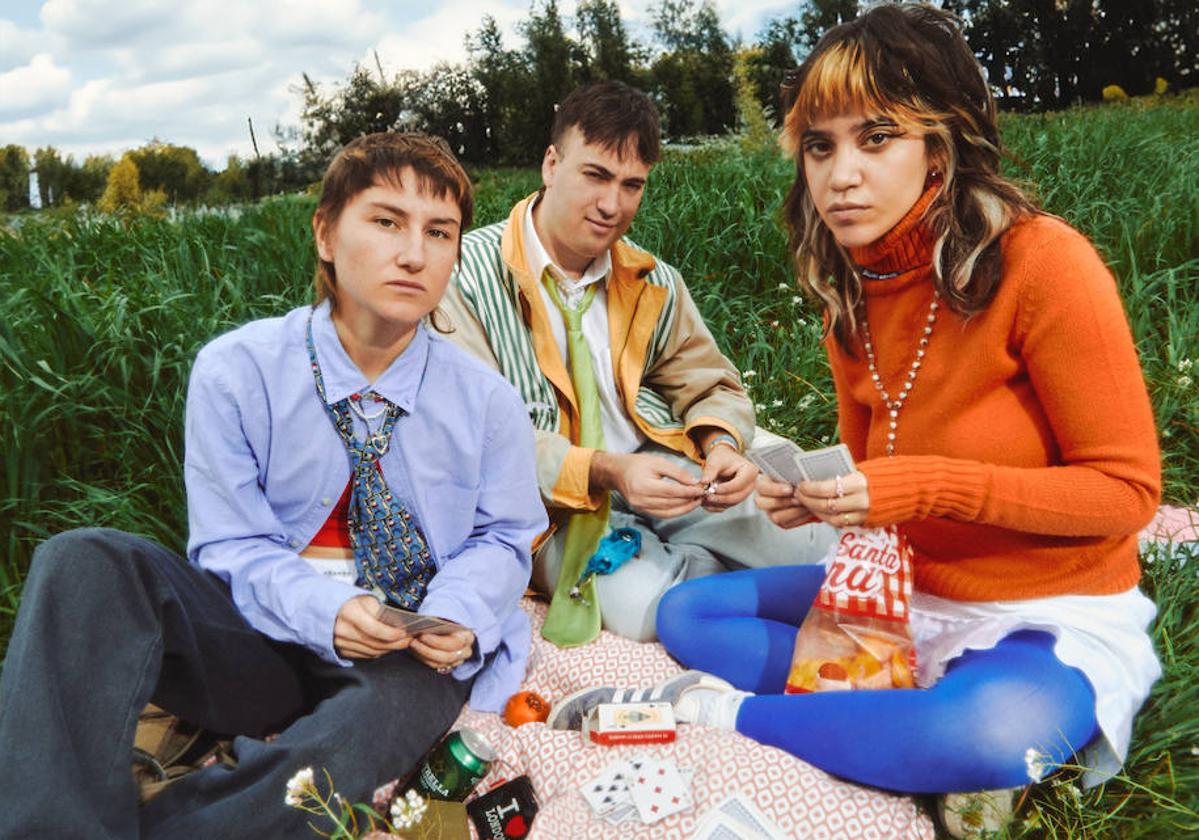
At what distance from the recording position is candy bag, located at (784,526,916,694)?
211cm

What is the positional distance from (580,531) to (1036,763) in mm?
1425

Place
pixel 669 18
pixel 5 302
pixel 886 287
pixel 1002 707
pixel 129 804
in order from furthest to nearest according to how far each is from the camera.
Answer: pixel 669 18 < pixel 5 302 < pixel 886 287 < pixel 1002 707 < pixel 129 804

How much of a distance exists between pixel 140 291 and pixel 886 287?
2.87 metres

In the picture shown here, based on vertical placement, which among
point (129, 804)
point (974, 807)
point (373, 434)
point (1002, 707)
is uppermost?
point (373, 434)

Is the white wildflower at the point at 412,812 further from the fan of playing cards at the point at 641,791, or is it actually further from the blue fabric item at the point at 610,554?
the blue fabric item at the point at 610,554

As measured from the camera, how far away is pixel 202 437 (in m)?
2.09

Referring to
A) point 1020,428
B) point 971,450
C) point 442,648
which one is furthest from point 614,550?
point 1020,428

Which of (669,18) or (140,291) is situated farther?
(669,18)

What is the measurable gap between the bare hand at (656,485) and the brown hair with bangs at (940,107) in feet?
2.95

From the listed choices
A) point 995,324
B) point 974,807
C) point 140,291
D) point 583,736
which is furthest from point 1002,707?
point 140,291

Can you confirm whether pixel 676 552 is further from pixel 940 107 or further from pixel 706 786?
pixel 940 107

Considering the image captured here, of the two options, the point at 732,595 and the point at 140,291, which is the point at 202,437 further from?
the point at 140,291

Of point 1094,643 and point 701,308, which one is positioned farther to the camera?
point 701,308

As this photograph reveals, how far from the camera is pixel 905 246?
2119 mm
